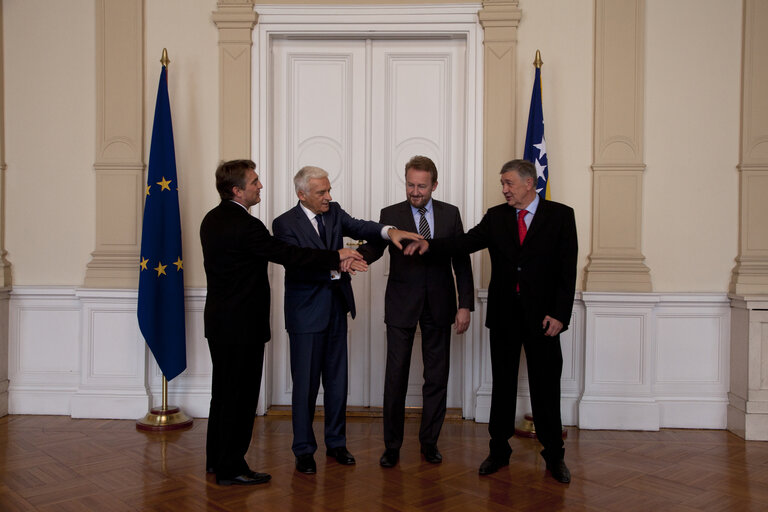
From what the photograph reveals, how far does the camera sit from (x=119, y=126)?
16.6 feet

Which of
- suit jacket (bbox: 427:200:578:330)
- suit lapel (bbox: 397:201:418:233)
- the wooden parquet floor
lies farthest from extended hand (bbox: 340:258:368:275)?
the wooden parquet floor

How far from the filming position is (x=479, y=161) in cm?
500

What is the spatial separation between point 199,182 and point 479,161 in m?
2.03

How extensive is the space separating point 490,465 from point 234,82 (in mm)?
3159

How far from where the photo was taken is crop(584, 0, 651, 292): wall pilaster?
191 inches

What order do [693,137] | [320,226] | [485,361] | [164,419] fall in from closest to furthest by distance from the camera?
1. [320,226]
2. [164,419]
3. [693,137]
4. [485,361]

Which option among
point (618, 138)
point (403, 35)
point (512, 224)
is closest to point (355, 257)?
point (512, 224)

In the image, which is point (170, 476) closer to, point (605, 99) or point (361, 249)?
point (361, 249)

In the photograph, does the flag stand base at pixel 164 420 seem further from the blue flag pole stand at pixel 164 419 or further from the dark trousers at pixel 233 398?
the dark trousers at pixel 233 398

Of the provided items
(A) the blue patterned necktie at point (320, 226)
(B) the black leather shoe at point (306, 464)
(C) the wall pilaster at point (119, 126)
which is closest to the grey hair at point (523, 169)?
(A) the blue patterned necktie at point (320, 226)

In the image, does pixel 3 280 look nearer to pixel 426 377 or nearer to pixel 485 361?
pixel 426 377

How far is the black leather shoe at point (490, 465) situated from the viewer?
3742 mm

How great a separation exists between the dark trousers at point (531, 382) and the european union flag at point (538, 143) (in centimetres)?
129

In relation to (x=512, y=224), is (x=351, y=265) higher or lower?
lower
